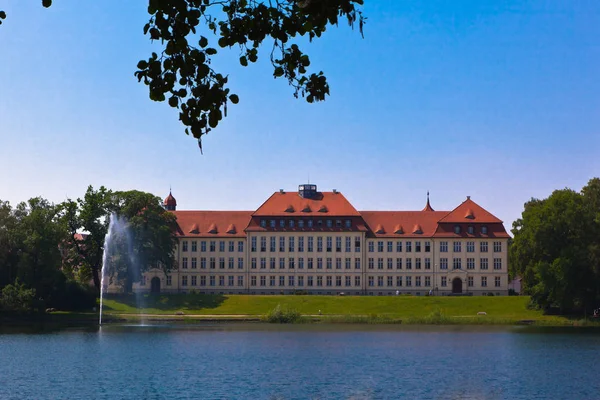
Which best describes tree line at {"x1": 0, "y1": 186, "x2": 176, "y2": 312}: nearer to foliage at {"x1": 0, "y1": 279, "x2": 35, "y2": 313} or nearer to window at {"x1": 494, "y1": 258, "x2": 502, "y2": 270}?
foliage at {"x1": 0, "y1": 279, "x2": 35, "y2": 313}

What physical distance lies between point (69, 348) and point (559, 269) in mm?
50654

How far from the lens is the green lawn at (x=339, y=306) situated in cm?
9312

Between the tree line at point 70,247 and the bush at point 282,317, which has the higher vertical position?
the tree line at point 70,247

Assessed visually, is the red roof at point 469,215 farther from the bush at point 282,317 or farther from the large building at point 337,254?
the bush at point 282,317

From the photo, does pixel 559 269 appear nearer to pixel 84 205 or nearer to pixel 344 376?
pixel 344 376

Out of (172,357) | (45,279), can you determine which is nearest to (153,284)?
(45,279)

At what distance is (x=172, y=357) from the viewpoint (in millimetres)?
52875

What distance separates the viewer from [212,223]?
415 feet

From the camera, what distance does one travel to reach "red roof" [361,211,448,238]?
403ft

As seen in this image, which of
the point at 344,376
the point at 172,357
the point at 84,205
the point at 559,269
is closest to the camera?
the point at 344,376

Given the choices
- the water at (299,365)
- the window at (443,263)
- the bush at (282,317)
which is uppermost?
the window at (443,263)

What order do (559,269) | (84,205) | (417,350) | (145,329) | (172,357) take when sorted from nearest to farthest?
(172,357) → (417,350) → (145,329) → (559,269) → (84,205)

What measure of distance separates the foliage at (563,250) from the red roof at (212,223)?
46.6 meters

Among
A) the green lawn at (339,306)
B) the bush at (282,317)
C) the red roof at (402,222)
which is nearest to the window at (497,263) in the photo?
the red roof at (402,222)
